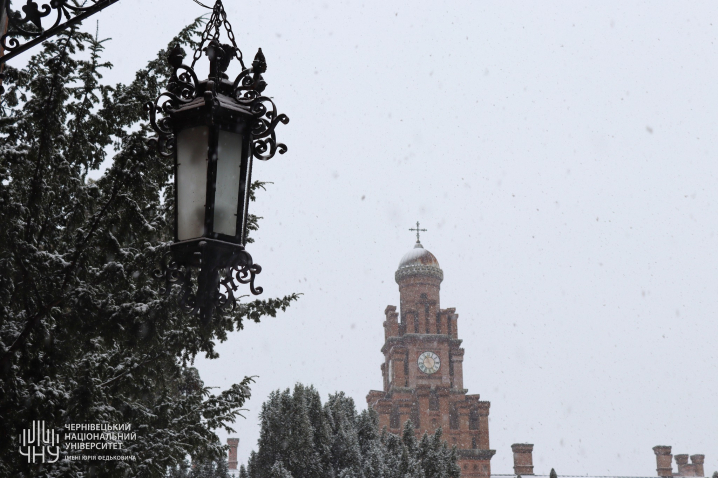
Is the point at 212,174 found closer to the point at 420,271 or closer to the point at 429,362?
the point at 429,362

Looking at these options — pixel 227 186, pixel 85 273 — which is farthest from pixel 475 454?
pixel 227 186

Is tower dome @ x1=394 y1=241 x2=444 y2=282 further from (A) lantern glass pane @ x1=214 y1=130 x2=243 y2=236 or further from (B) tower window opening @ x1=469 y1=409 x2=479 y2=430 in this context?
(A) lantern glass pane @ x1=214 y1=130 x2=243 y2=236

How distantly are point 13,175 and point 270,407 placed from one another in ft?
83.5

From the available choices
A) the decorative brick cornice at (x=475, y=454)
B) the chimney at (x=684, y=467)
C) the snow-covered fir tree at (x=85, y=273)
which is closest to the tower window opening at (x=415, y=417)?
the decorative brick cornice at (x=475, y=454)

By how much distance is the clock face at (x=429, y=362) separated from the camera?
62.3 m

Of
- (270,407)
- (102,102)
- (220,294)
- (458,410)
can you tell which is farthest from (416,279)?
(220,294)

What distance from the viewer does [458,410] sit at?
59.9 meters

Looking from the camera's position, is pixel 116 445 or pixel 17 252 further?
pixel 116 445

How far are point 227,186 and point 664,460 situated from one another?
70.7 m

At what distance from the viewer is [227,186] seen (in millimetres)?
3482

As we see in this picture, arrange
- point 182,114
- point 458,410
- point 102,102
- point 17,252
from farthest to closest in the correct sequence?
point 458,410 < point 102,102 < point 17,252 < point 182,114

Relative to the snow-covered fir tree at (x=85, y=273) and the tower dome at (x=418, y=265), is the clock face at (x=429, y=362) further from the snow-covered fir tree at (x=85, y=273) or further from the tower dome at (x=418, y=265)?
the snow-covered fir tree at (x=85, y=273)

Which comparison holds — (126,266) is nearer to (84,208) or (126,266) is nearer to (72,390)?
(84,208)

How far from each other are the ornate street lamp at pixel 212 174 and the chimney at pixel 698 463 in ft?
244
